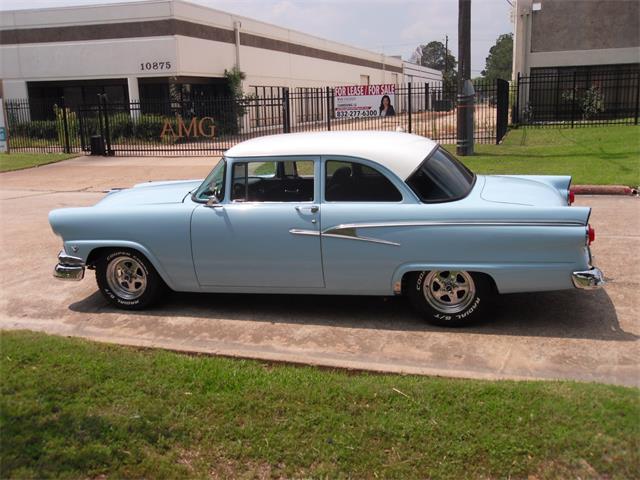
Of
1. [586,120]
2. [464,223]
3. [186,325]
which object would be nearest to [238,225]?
[186,325]

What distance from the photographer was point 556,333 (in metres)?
4.96

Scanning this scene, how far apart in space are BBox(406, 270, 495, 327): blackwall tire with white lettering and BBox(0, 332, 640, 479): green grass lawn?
114 centimetres

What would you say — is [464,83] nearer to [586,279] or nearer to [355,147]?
[355,147]

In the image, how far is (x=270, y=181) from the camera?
18.2ft

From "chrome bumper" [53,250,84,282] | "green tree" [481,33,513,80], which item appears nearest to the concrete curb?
"chrome bumper" [53,250,84,282]

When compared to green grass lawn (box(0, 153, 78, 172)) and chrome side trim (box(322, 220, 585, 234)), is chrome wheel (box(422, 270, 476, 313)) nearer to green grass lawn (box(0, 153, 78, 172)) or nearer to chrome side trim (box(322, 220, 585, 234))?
chrome side trim (box(322, 220, 585, 234))

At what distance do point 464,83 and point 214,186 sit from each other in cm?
1214

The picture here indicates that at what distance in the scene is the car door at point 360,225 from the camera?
5055mm

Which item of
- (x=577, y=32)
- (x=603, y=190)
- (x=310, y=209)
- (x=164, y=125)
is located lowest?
(x=603, y=190)

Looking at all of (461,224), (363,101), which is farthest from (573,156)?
(461,224)

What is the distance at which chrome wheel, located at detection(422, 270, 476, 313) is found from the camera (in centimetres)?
505

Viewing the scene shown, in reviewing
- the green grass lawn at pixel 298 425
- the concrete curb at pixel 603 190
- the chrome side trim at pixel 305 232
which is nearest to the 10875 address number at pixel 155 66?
the concrete curb at pixel 603 190

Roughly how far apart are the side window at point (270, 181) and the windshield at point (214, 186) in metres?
0.12

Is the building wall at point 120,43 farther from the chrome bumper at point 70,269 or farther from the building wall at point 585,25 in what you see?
the chrome bumper at point 70,269
